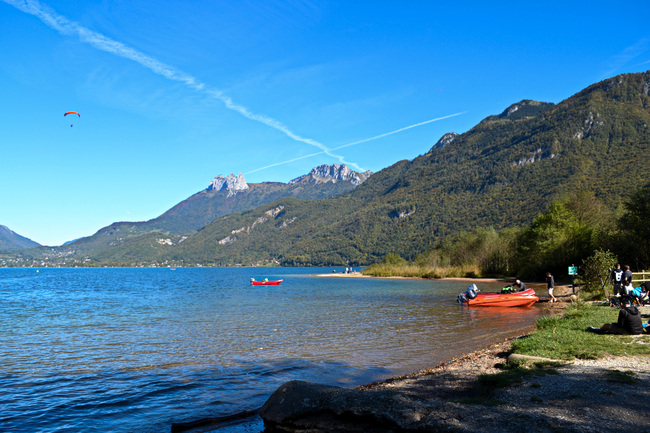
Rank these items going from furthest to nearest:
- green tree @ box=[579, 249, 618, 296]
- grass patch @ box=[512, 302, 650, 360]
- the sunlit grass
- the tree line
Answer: the sunlit grass → the tree line → green tree @ box=[579, 249, 618, 296] → grass patch @ box=[512, 302, 650, 360]

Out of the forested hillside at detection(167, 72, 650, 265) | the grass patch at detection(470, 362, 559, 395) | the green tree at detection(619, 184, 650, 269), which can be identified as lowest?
the grass patch at detection(470, 362, 559, 395)

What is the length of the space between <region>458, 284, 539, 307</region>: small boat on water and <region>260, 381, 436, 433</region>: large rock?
28.3m

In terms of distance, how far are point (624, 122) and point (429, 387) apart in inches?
6148

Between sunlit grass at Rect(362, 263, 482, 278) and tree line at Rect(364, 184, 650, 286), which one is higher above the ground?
tree line at Rect(364, 184, 650, 286)

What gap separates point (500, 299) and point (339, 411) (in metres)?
29.5

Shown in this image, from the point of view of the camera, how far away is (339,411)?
6492mm

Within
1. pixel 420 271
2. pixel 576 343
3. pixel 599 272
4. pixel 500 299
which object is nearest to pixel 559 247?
pixel 500 299

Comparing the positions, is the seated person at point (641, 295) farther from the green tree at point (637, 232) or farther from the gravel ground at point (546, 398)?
the green tree at point (637, 232)

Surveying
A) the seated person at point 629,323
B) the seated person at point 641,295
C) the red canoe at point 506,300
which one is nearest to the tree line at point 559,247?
the red canoe at point 506,300

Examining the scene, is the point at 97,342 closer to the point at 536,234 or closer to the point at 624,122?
the point at 536,234

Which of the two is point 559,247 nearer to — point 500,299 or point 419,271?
point 500,299

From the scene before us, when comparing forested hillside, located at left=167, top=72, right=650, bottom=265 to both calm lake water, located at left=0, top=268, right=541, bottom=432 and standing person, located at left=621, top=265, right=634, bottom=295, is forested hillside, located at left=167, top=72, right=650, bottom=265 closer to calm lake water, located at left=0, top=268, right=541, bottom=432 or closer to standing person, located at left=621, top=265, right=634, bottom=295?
standing person, located at left=621, top=265, right=634, bottom=295

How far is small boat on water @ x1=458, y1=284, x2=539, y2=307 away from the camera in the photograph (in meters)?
31.6

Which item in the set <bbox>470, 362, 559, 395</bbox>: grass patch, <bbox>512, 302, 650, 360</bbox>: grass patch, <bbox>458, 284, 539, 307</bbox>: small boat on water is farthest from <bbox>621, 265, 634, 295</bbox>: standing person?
<bbox>470, 362, 559, 395</bbox>: grass patch
